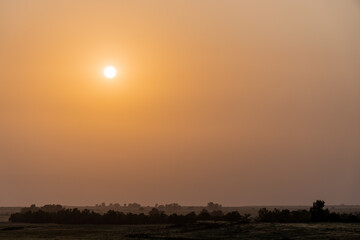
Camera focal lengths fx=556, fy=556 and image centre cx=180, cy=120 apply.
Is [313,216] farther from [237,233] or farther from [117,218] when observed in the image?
[117,218]

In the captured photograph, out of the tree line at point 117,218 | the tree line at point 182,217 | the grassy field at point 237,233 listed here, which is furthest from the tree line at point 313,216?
the grassy field at point 237,233

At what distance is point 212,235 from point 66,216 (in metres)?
77.3

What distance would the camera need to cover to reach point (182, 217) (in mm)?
151625

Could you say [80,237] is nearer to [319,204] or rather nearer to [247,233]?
[247,233]

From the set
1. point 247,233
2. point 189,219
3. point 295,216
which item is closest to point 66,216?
point 189,219

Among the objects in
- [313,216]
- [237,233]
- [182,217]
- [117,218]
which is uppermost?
[117,218]

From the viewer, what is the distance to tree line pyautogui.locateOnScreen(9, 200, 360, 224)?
128000mm

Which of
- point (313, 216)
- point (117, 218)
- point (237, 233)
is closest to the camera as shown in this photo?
point (237, 233)

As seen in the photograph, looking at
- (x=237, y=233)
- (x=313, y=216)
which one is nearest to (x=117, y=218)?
(x=313, y=216)

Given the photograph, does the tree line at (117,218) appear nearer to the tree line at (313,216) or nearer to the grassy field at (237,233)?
the tree line at (313,216)

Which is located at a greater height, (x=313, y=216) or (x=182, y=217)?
(x=182, y=217)

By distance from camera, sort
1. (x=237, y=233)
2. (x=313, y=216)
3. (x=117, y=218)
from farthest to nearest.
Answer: (x=117, y=218) < (x=313, y=216) < (x=237, y=233)

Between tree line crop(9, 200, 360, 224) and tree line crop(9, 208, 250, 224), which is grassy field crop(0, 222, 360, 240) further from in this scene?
tree line crop(9, 208, 250, 224)

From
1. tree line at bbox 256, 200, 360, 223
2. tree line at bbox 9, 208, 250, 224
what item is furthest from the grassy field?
tree line at bbox 9, 208, 250, 224
